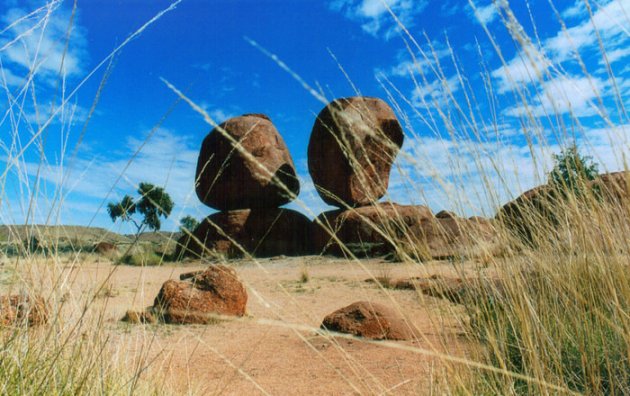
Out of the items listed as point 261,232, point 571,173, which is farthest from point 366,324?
point 261,232

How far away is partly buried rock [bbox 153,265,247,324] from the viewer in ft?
17.1

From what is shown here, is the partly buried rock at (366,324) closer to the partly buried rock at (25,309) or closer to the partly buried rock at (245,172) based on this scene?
the partly buried rock at (25,309)

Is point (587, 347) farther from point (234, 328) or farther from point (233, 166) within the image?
point (233, 166)

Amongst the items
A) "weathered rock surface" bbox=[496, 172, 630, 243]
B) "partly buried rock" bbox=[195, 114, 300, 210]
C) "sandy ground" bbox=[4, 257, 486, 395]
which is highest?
"partly buried rock" bbox=[195, 114, 300, 210]

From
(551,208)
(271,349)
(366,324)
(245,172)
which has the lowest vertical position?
(271,349)

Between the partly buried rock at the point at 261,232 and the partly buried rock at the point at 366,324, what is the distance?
11137mm

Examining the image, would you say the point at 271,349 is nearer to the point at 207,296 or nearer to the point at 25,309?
the point at 207,296

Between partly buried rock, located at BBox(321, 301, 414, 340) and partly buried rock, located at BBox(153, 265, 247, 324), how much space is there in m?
1.31

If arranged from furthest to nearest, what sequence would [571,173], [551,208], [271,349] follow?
[271,349], [551,208], [571,173]

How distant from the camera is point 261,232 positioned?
16.4m

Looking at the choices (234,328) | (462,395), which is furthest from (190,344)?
(462,395)

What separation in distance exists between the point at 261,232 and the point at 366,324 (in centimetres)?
1202

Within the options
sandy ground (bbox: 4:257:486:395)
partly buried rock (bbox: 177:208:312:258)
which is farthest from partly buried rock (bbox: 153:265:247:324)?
partly buried rock (bbox: 177:208:312:258)

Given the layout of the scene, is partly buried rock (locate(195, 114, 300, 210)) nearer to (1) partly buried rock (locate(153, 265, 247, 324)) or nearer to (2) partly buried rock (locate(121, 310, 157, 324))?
(1) partly buried rock (locate(153, 265, 247, 324))
